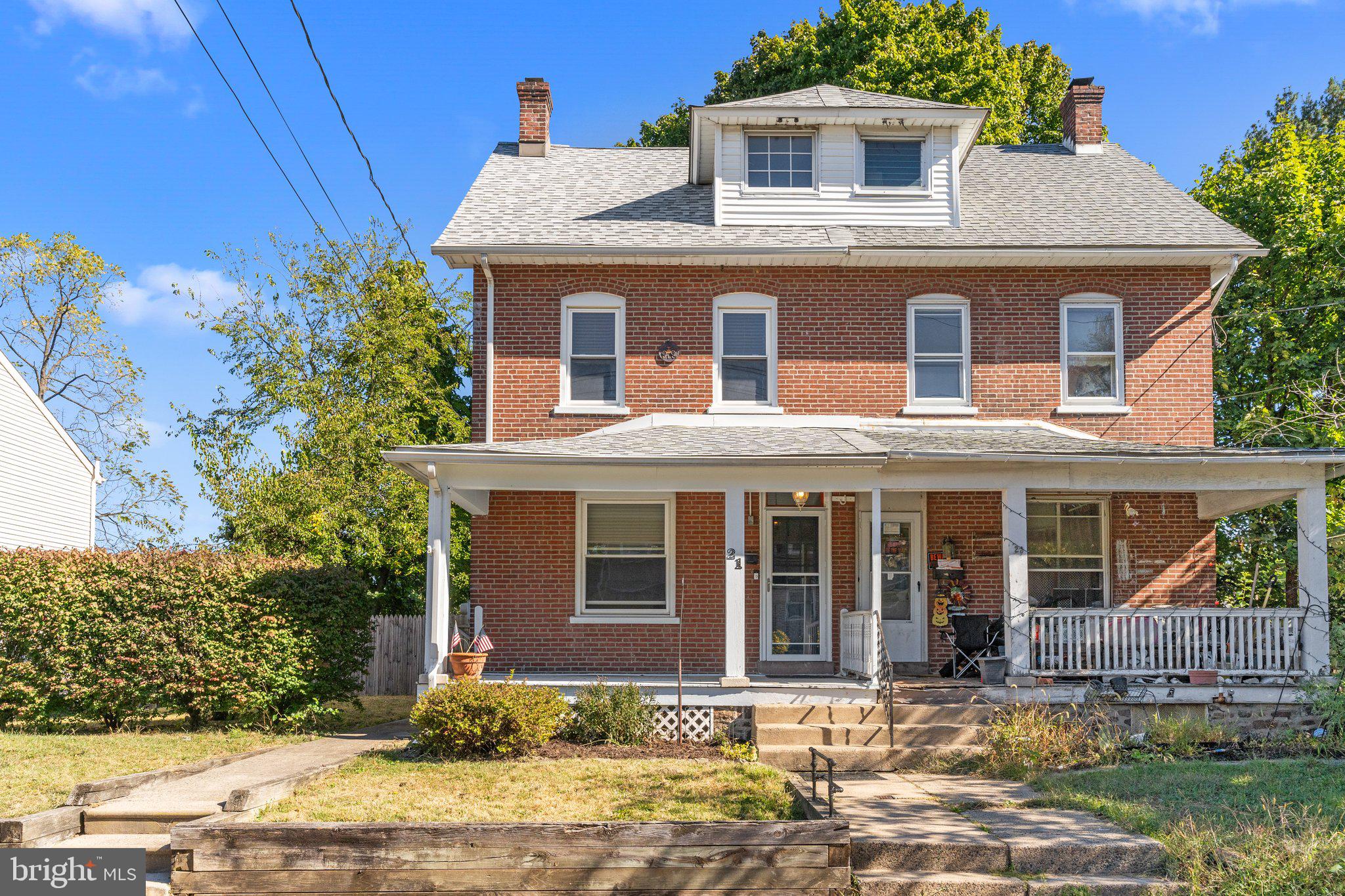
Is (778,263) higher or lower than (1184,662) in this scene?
higher

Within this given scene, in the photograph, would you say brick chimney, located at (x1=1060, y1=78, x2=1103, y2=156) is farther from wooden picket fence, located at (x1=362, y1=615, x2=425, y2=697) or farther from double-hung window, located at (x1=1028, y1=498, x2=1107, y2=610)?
wooden picket fence, located at (x1=362, y1=615, x2=425, y2=697)

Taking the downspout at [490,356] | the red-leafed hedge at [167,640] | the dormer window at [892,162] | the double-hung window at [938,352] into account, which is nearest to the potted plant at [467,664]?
the red-leafed hedge at [167,640]

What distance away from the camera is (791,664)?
1449 cm

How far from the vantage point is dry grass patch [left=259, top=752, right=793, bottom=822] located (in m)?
8.27

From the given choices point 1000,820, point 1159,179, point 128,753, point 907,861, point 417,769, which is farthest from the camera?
point 1159,179

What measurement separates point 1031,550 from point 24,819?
1230 centimetres

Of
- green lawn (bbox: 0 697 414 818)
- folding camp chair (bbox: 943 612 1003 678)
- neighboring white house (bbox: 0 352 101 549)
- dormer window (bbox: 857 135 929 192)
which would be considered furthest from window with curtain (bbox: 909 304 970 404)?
neighboring white house (bbox: 0 352 101 549)

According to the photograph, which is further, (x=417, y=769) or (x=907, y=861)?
(x=417, y=769)

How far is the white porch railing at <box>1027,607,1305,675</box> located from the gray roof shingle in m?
5.18

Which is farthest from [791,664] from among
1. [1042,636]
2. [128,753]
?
[128,753]

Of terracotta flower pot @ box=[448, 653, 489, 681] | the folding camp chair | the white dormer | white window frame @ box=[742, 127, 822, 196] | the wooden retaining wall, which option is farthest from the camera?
white window frame @ box=[742, 127, 822, 196]

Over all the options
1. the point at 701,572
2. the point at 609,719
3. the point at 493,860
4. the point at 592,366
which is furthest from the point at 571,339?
the point at 493,860

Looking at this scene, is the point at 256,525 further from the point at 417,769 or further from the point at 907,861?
the point at 907,861

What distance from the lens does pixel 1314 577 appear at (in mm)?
12562
